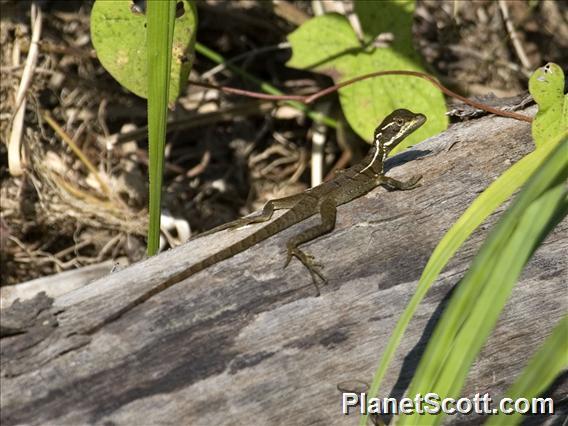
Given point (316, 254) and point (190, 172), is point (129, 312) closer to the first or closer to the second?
point (316, 254)

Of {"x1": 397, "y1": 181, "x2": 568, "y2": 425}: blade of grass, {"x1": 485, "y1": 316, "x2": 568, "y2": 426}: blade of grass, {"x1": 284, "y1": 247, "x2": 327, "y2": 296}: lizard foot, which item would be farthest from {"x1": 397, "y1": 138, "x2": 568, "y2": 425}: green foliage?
{"x1": 284, "y1": 247, "x2": 327, "y2": 296}: lizard foot

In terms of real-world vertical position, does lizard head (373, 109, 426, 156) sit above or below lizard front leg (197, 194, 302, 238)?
above

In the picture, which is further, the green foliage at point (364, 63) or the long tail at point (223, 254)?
the green foliage at point (364, 63)

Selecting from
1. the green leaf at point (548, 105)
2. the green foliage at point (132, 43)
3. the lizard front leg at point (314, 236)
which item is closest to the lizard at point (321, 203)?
the lizard front leg at point (314, 236)

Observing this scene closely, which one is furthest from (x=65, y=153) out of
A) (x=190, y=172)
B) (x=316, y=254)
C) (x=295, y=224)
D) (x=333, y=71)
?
(x=316, y=254)

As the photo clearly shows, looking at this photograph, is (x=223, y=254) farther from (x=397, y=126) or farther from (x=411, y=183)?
(x=397, y=126)

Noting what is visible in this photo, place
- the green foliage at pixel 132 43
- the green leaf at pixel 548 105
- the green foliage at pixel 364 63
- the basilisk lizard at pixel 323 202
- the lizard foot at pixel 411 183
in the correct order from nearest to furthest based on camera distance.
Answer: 1. the basilisk lizard at pixel 323 202
2. the green leaf at pixel 548 105
3. the lizard foot at pixel 411 183
4. the green foliage at pixel 132 43
5. the green foliage at pixel 364 63

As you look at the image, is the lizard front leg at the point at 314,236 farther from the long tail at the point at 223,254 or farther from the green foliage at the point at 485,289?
the green foliage at the point at 485,289

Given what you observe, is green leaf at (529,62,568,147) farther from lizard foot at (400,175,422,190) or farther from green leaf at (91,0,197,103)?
green leaf at (91,0,197,103)
